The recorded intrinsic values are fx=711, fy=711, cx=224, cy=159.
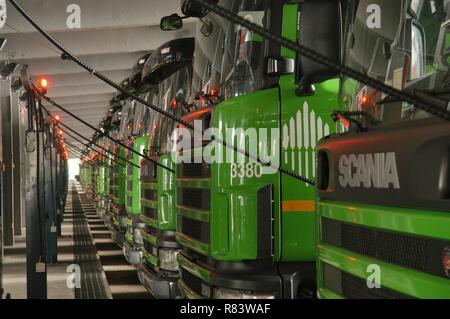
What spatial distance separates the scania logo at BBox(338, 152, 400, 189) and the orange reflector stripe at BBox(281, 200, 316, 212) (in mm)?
1476

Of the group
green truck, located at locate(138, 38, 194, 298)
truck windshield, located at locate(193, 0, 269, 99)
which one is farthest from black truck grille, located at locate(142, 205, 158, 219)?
truck windshield, located at locate(193, 0, 269, 99)

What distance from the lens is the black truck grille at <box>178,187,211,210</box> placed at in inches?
192

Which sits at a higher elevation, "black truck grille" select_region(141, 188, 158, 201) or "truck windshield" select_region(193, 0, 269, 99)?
"truck windshield" select_region(193, 0, 269, 99)

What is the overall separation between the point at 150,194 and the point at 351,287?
521 cm

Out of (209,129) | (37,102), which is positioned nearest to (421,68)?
(209,129)

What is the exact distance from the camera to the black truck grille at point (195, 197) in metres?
4.88

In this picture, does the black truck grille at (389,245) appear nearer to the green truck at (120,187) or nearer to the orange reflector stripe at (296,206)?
the orange reflector stripe at (296,206)

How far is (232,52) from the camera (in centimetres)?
500

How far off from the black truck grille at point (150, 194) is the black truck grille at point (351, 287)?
15.0 ft

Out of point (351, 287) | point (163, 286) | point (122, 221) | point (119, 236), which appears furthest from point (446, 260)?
point (119, 236)

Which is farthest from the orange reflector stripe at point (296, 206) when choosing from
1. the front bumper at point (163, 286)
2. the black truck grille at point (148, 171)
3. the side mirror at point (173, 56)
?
the black truck grille at point (148, 171)

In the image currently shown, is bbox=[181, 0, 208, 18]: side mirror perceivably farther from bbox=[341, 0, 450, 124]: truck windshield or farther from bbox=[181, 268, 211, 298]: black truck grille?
bbox=[181, 268, 211, 298]: black truck grille

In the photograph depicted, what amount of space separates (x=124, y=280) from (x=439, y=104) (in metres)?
7.87
